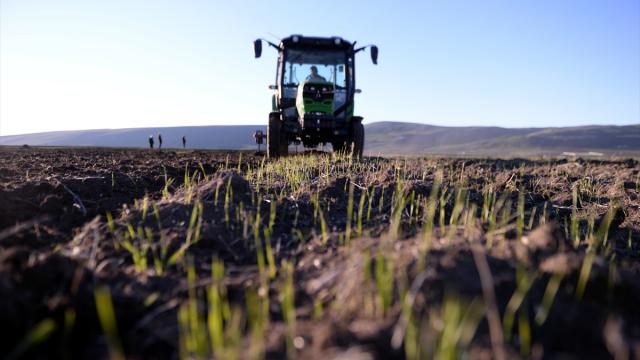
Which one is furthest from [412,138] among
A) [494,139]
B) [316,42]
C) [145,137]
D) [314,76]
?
[316,42]

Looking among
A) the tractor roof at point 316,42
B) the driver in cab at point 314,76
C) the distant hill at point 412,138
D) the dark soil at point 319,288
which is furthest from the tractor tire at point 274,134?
the distant hill at point 412,138

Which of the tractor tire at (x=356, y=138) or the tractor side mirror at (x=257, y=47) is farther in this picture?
the tractor tire at (x=356, y=138)

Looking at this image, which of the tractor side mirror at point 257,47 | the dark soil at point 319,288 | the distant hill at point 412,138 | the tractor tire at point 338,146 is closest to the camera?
the dark soil at point 319,288

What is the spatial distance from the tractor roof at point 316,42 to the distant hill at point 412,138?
73.7 metres

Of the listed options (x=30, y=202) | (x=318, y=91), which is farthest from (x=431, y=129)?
(x=30, y=202)

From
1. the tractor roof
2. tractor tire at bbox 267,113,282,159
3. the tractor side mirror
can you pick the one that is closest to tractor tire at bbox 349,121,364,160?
tractor tire at bbox 267,113,282,159

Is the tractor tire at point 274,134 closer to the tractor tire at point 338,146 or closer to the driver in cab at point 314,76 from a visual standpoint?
the driver in cab at point 314,76

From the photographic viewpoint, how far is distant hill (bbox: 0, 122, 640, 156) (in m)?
85.0

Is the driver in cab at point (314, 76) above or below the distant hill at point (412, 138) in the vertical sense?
above

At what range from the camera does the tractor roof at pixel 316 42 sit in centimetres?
1027

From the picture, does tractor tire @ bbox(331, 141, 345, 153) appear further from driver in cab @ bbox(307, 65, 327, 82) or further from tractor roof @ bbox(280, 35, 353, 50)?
tractor roof @ bbox(280, 35, 353, 50)

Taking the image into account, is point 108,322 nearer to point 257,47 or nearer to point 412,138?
point 257,47

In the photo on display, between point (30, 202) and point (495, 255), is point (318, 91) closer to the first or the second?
point (30, 202)

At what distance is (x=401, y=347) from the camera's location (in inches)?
53.6
